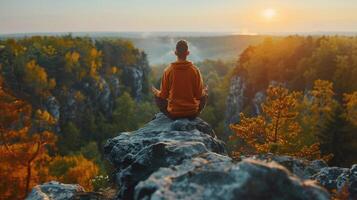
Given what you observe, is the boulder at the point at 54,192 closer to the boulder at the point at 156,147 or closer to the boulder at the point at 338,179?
the boulder at the point at 156,147

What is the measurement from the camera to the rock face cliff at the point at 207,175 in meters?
6.29

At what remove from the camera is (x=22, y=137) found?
137 ft

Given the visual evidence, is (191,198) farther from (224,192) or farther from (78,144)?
(78,144)

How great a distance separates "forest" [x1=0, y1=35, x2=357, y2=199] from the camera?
36000 millimetres

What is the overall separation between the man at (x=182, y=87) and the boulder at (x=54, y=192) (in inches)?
138

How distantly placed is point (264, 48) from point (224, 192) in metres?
107

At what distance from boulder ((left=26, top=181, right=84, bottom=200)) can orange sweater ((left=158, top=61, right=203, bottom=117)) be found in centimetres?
350

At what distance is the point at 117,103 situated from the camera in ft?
523

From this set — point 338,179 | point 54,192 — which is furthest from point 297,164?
point 54,192

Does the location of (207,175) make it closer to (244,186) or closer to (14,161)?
(244,186)

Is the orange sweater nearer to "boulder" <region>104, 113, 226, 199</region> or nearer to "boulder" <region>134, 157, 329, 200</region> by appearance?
"boulder" <region>104, 113, 226, 199</region>

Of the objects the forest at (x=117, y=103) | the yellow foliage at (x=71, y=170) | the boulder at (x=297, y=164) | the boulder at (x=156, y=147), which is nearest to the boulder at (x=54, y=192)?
the boulder at (x=156, y=147)

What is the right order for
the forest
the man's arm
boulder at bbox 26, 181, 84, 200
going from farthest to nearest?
the forest → the man's arm → boulder at bbox 26, 181, 84, 200

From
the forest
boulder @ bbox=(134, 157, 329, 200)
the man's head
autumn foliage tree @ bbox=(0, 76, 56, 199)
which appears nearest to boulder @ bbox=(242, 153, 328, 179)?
boulder @ bbox=(134, 157, 329, 200)
